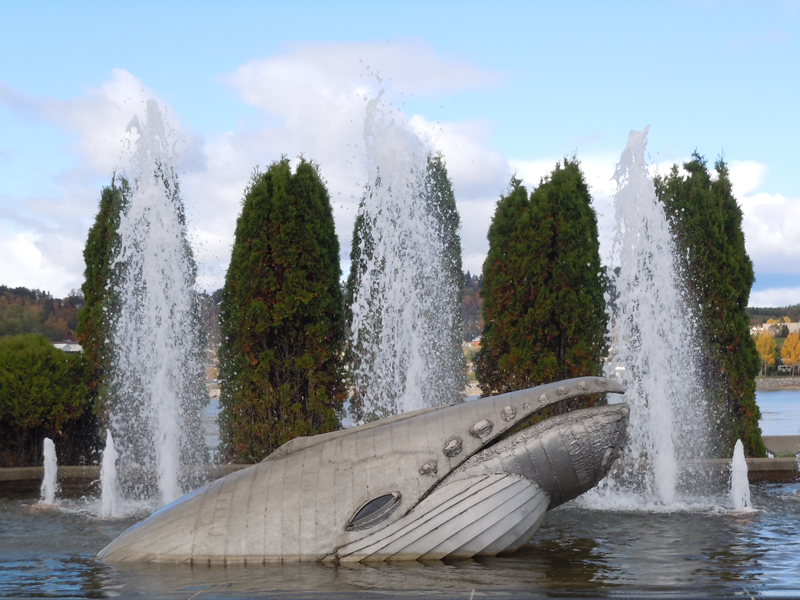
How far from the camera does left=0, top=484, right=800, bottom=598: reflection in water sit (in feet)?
18.4

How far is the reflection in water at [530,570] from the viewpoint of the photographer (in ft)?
18.4

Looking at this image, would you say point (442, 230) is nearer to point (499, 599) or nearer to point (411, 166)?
point (411, 166)

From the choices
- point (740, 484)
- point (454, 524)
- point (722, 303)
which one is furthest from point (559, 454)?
point (722, 303)

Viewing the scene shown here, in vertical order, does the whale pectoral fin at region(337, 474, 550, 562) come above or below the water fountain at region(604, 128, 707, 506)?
below

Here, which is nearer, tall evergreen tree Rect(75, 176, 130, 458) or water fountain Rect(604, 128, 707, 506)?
water fountain Rect(604, 128, 707, 506)

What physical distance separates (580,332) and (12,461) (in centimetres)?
1015

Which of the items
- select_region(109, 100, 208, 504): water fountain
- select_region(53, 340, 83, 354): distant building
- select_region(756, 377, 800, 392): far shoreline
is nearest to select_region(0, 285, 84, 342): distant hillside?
select_region(53, 340, 83, 354): distant building

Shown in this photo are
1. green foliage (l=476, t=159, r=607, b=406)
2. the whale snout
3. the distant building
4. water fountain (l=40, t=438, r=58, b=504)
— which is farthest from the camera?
the distant building

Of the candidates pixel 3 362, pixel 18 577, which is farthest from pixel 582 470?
pixel 3 362

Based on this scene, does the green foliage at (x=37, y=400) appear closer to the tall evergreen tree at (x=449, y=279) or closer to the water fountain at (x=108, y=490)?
the water fountain at (x=108, y=490)

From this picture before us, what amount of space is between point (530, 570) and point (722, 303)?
364 inches

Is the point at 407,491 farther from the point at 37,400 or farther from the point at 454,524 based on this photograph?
the point at 37,400

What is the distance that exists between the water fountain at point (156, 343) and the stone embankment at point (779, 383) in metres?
76.0

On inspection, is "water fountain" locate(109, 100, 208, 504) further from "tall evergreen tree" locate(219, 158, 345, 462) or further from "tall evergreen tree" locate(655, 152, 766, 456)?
"tall evergreen tree" locate(655, 152, 766, 456)
